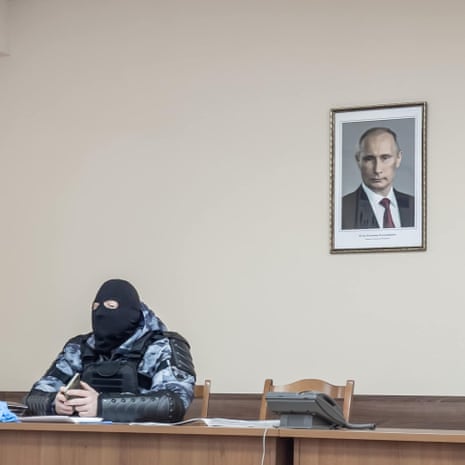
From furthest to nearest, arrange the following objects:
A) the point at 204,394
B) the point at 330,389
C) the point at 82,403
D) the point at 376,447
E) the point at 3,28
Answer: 1. the point at 3,28
2. the point at 204,394
3. the point at 330,389
4. the point at 82,403
5. the point at 376,447

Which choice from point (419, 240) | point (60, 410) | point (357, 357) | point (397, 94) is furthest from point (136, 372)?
point (397, 94)

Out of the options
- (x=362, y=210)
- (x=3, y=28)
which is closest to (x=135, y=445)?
(x=362, y=210)

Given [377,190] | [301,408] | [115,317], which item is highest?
[377,190]

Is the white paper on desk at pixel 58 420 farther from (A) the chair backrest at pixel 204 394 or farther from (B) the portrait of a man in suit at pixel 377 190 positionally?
(B) the portrait of a man in suit at pixel 377 190

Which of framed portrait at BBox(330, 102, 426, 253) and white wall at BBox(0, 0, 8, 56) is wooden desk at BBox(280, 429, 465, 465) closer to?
framed portrait at BBox(330, 102, 426, 253)

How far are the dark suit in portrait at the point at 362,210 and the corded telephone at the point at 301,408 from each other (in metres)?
2.06

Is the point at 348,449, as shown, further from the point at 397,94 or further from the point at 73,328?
the point at 73,328

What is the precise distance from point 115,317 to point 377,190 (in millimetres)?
1605

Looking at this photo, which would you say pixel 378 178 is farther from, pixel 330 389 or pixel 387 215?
pixel 330 389

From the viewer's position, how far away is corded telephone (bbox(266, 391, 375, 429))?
108 inches

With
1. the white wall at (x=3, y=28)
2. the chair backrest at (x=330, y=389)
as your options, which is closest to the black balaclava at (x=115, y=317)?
the chair backrest at (x=330, y=389)

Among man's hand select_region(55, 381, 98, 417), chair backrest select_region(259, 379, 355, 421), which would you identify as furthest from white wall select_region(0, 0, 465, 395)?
man's hand select_region(55, 381, 98, 417)

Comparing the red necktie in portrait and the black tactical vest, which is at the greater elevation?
the red necktie in portrait

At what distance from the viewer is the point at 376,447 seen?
2.64 m
